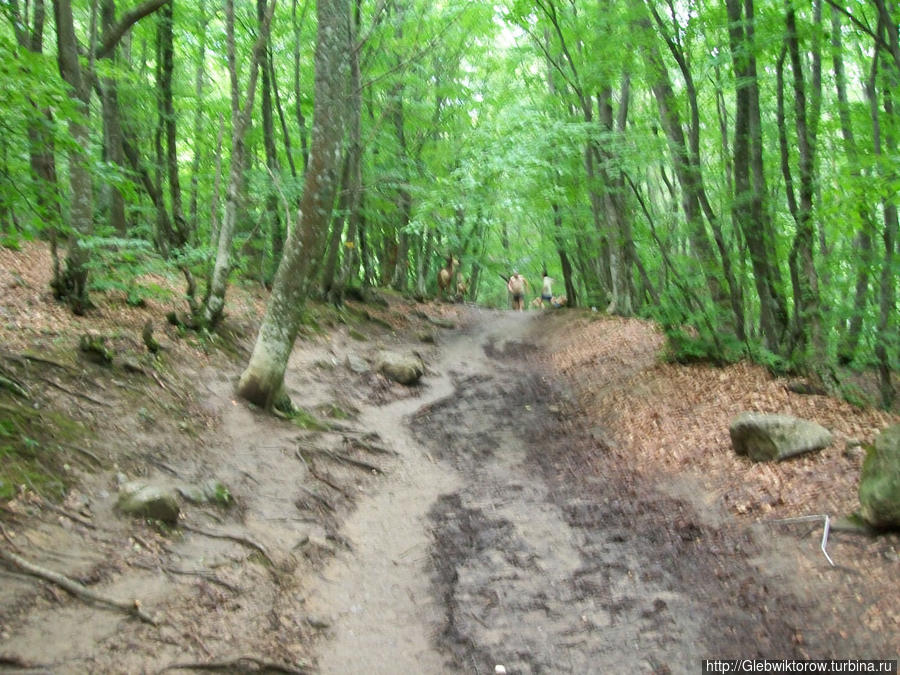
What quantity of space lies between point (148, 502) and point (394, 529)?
8.73ft

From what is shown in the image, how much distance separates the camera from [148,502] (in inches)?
195

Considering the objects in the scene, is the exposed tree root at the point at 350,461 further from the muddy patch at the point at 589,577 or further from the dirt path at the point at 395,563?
the muddy patch at the point at 589,577

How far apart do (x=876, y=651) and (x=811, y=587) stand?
808 mm

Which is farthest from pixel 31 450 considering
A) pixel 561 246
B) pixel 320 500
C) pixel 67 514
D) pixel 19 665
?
pixel 561 246

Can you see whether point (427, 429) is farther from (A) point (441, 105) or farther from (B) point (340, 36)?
(A) point (441, 105)

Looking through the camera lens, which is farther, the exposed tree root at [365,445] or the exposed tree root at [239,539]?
the exposed tree root at [365,445]

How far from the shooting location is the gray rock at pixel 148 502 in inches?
192

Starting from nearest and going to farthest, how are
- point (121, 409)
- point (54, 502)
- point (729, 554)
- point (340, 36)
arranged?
1. point (54, 502)
2. point (729, 554)
3. point (121, 409)
4. point (340, 36)

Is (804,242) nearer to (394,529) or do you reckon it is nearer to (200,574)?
(394,529)

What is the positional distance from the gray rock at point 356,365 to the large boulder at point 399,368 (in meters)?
0.34

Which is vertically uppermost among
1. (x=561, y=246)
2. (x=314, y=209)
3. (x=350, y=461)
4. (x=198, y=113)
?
(x=198, y=113)

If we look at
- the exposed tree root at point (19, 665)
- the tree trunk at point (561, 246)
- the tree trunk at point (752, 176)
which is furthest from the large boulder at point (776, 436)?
the tree trunk at point (561, 246)

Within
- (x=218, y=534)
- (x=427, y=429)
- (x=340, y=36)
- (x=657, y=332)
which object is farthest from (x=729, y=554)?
(x=657, y=332)

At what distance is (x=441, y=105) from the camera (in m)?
20.3
